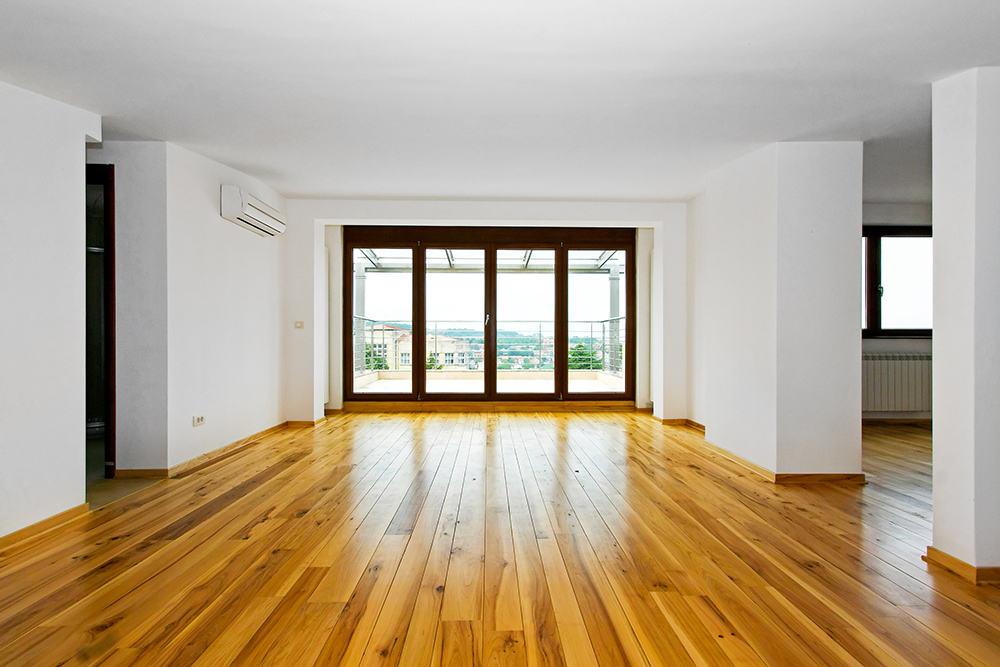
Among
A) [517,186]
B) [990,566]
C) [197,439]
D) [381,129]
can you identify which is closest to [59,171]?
[381,129]

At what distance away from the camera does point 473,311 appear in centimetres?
741

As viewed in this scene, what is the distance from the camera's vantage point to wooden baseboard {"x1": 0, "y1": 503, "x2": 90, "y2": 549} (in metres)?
2.85

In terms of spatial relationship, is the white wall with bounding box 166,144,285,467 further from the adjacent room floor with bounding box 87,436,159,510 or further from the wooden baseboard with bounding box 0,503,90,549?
the wooden baseboard with bounding box 0,503,90,549

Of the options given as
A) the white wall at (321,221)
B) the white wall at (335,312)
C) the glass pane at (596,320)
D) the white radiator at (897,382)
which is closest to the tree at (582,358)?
the glass pane at (596,320)

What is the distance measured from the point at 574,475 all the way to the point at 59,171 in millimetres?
3767

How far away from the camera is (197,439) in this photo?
4559 mm

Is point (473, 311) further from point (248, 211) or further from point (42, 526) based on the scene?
point (42, 526)

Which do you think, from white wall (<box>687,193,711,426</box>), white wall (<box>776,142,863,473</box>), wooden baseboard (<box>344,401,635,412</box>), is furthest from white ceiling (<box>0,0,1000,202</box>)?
wooden baseboard (<box>344,401,635,412</box>)

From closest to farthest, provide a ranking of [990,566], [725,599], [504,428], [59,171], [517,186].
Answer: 1. [725,599]
2. [990,566]
3. [59,171]
4. [517,186]
5. [504,428]

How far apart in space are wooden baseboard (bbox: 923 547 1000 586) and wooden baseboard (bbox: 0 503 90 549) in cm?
449

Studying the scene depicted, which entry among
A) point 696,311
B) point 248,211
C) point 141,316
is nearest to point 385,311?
point 248,211

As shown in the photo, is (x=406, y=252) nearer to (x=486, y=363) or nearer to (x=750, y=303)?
(x=486, y=363)

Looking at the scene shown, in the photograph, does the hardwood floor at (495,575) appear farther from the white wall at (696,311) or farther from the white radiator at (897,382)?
the white radiator at (897,382)

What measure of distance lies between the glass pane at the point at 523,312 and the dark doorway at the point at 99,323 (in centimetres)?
429
